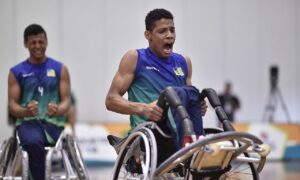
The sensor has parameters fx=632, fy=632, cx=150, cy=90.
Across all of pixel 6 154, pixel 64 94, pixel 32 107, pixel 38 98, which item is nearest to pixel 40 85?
pixel 38 98

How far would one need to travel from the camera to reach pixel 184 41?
14328 millimetres

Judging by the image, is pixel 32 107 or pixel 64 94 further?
pixel 64 94

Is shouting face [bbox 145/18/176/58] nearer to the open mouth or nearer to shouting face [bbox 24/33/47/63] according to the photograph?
the open mouth

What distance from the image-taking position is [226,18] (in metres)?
14.7

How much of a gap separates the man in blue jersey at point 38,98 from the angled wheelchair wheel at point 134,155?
1464 mm

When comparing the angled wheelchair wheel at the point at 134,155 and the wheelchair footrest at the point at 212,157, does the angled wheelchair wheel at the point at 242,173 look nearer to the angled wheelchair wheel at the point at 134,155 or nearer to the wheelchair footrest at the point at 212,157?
the wheelchair footrest at the point at 212,157

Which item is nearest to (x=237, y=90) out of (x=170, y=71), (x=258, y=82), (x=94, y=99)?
(x=258, y=82)

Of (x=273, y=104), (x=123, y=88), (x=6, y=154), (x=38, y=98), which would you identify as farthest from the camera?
(x=273, y=104)

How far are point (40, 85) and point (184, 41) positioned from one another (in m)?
8.68

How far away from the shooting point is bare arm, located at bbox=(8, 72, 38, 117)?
539cm

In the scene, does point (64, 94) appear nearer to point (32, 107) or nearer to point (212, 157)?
point (32, 107)

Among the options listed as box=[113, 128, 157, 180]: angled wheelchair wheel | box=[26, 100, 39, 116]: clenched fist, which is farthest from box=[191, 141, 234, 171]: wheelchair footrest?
box=[26, 100, 39, 116]: clenched fist

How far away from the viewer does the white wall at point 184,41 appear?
13320 millimetres

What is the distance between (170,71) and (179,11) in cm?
985
